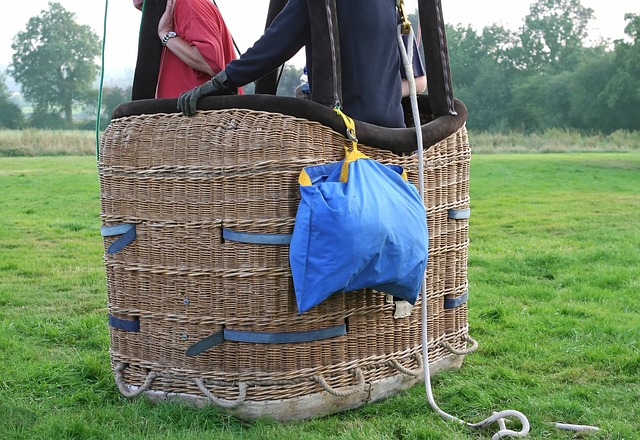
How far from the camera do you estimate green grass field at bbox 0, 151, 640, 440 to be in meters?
3.59

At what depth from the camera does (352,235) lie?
324cm

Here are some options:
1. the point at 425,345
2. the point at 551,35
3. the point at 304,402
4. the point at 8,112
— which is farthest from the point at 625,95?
the point at 304,402

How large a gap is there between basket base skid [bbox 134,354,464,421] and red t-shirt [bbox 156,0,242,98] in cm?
143

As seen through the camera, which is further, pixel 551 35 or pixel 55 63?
pixel 551 35

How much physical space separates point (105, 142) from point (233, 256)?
2.66ft

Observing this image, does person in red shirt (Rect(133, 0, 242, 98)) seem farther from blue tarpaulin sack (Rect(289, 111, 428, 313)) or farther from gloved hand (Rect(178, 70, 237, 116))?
blue tarpaulin sack (Rect(289, 111, 428, 313))

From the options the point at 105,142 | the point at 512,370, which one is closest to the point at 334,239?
the point at 105,142

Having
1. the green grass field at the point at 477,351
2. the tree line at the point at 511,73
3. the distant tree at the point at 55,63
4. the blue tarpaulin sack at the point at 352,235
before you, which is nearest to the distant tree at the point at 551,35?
the tree line at the point at 511,73

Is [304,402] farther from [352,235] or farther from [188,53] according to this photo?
[188,53]

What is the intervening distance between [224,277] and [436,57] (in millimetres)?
1518

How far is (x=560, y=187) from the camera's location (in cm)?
1459

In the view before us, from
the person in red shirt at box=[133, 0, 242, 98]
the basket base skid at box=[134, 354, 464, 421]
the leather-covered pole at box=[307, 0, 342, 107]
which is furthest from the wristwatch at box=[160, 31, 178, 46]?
the basket base skid at box=[134, 354, 464, 421]

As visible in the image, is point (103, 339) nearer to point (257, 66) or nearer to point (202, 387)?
point (202, 387)

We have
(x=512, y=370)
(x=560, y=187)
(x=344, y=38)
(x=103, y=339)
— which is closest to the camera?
(x=344, y=38)
